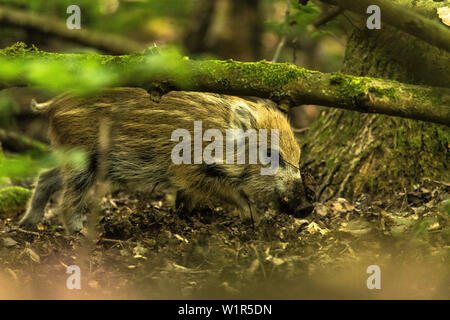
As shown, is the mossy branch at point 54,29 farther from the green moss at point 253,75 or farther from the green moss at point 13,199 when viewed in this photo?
the green moss at point 253,75

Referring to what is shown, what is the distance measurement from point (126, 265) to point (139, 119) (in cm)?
133

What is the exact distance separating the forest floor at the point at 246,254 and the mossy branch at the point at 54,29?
2.53 metres

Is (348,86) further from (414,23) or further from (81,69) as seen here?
(81,69)

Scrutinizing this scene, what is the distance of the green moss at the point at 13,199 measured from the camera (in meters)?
5.09

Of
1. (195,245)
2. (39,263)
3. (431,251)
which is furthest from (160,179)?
(431,251)

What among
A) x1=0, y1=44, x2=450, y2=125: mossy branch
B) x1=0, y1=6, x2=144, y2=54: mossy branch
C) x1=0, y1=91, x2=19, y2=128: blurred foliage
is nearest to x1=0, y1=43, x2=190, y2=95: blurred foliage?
x1=0, y1=44, x2=450, y2=125: mossy branch

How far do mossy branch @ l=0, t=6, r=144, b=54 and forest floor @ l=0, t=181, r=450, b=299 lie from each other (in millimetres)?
2527

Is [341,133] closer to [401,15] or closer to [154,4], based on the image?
[401,15]

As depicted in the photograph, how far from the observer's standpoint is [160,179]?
4.64m

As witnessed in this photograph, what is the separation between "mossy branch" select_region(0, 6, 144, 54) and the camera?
6422 millimetres

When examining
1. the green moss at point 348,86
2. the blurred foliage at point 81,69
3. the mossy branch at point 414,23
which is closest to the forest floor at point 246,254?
the green moss at point 348,86

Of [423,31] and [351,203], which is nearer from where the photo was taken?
[423,31]

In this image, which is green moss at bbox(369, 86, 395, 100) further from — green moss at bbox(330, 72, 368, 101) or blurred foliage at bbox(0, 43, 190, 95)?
blurred foliage at bbox(0, 43, 190, 95)

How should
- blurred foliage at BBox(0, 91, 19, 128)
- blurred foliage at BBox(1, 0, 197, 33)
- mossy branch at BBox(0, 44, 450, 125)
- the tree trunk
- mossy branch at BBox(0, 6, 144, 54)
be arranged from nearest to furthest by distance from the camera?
mossy branch at BBox(0, 44, 450, 125) → the tree trunk → blurred foliage at BBox(0, 91, 19, 128) → blurred foliage at BBox(1, 0, 197, 33) → mossy branch at BBox(0, 6, 144, 54)
